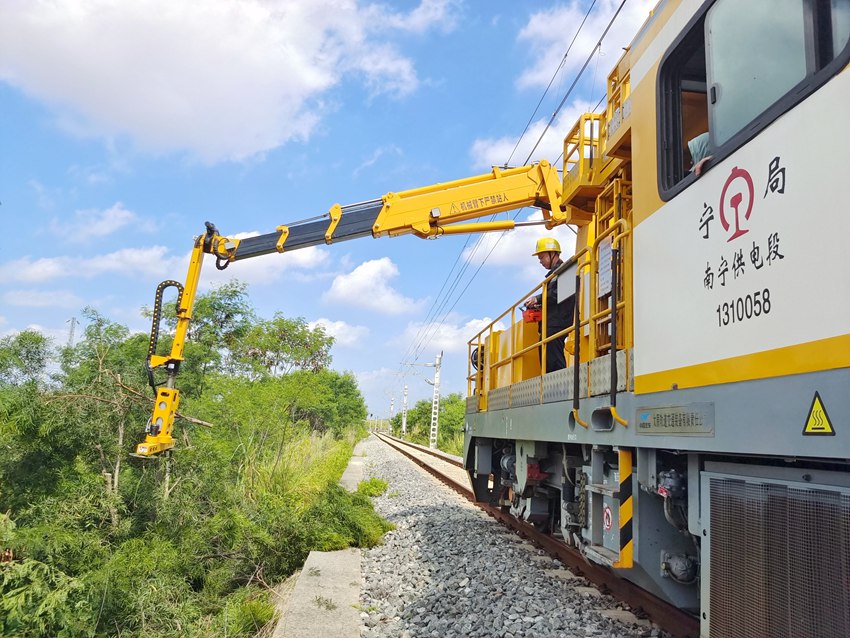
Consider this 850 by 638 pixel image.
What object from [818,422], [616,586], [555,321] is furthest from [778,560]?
[555,321]

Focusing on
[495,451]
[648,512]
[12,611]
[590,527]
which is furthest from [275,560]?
[648,512]

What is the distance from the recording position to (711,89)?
3.19m

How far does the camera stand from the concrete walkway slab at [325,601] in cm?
470

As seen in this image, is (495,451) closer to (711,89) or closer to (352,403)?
(711,89)

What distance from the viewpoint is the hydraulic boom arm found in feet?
28.3

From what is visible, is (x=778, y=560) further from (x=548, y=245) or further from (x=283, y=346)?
(x=283, y=346)

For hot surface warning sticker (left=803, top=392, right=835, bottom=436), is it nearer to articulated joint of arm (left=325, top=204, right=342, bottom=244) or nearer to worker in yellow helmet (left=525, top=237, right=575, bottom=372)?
worker in yellow helmet (left=525, top=237, right=575, bottom=372)

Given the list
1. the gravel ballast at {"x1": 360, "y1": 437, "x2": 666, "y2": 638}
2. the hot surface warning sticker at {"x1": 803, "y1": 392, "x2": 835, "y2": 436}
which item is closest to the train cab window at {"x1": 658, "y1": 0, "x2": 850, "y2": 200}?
the hot surface warning sticker at {"x1": 803, "y1": 392, "x2": 835, "y2": 436}

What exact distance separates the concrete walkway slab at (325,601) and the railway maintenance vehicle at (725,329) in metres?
2.04

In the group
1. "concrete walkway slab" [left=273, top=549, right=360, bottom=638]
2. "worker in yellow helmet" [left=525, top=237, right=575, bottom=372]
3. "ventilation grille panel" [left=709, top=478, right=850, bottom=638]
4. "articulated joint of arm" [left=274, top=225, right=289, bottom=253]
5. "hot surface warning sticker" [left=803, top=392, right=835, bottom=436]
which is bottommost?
"concrete walkway slab" [left=273, top=549, right=360, bottom=638]

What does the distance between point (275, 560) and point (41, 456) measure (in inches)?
124

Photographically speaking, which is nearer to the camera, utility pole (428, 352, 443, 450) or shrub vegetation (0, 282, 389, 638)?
shrub vegetation (0, 282, 389, 638)

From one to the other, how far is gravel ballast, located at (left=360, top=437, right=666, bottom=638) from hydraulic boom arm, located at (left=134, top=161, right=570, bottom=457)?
4100mm

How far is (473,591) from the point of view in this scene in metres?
5.70
